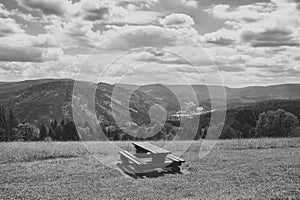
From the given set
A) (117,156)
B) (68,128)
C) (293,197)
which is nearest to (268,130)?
(68,128)

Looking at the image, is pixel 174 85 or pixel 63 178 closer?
pixel 63 178

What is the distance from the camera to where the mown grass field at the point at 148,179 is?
41.3 feet

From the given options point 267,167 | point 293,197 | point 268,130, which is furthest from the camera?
point 268,130

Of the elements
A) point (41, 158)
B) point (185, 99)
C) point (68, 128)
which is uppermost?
point (185, 99)

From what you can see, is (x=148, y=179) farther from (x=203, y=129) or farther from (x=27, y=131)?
(x=27, y=131)

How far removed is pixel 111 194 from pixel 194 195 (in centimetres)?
340

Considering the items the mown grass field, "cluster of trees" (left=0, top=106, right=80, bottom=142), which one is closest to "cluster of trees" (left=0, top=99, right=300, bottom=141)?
"cluster of trees" (left=0, top=106, right=80, bottom=142)

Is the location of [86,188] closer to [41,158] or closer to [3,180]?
[3,180]

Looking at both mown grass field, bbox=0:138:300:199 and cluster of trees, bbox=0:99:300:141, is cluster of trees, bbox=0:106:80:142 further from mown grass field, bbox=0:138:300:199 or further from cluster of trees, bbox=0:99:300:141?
mown grass field, bbox=0:138:300:199

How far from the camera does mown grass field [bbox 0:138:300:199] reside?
1259cm

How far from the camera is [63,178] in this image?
15562 mm

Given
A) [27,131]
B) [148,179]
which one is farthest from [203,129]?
[148,179]

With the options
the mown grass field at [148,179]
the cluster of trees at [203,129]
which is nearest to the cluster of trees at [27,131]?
the cluster of trees at [203,129]

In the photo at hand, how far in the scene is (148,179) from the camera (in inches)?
608
